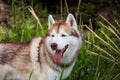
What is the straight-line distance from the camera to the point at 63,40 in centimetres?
701

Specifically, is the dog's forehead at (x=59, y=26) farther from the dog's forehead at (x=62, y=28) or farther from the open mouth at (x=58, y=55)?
the open mouth at (x=58, y=55)

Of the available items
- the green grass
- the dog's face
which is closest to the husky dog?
the dog's face

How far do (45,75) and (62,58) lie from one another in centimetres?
31

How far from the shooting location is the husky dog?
7074 mm

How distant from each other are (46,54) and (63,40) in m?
0.36

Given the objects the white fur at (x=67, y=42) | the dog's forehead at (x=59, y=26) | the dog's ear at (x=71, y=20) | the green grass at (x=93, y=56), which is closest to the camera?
the white fur at (x=67, y=42)

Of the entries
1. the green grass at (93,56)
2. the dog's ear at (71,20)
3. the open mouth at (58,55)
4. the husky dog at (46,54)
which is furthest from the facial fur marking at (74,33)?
the green grass at (93,56)

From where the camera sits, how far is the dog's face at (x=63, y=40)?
275 inches

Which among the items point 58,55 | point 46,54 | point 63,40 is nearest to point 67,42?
point 63,40

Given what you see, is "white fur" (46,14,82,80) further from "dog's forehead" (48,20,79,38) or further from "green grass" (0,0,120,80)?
"green grass" (0,0,120,80)

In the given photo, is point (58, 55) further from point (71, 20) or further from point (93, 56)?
point (93, 56)

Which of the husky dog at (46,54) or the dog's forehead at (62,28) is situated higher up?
the dog's forehead at (62,28)

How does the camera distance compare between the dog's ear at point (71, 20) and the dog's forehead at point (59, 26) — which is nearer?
the dog's forehead at point (59, 26)

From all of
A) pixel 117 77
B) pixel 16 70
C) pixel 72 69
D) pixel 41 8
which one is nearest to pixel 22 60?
pixel 16 70
